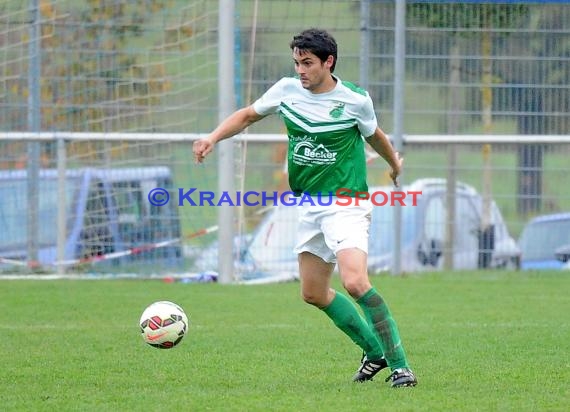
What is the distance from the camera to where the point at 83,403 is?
6.02m

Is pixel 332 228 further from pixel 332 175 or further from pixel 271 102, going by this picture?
pixel 271 102

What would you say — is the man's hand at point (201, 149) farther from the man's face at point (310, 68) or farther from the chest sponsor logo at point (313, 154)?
the man's face at point (310, 68)

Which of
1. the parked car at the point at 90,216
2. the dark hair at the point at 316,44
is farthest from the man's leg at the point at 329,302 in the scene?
the parked car at the point at 90,216

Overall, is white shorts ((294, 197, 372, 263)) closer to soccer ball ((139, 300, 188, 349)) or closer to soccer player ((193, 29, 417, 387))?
soccer player ((193, 29, 417, 387))

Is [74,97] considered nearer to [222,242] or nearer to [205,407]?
[222,242]

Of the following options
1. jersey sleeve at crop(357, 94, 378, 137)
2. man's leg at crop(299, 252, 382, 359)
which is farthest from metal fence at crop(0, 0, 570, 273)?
jersey sleeve at crop(357, 94, 378, 137)

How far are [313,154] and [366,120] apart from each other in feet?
1.14

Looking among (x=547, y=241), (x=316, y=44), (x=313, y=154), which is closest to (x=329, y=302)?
(x=313, y=154)

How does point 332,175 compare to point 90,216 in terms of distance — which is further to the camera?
point 90,216

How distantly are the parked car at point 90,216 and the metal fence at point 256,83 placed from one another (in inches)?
1.6

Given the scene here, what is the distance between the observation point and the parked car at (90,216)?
13.5 metres

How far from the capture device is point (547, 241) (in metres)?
13.4

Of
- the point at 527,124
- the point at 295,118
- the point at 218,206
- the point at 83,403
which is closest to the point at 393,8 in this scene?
the point at 527,124

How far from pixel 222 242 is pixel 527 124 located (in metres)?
3.56
